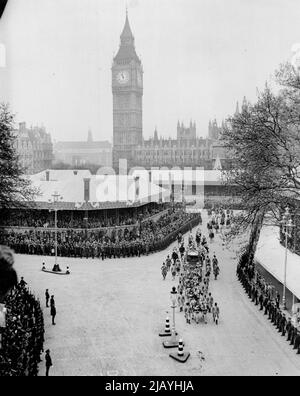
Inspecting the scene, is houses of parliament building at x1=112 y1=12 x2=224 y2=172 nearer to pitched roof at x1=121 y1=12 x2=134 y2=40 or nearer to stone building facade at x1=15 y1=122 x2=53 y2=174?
pitched roof at x1=121 y1=12 x2=134 y2=40

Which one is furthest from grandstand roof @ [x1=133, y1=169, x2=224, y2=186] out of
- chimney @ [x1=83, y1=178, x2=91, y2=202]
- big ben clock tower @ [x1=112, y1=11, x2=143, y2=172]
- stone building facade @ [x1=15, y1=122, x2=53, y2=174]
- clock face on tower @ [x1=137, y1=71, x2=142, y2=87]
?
clock face on tower @ [x1=137, y1=71, x2=142, y2=87]

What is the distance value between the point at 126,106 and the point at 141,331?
354 ft

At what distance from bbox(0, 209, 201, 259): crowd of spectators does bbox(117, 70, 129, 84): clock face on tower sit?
8420 cm

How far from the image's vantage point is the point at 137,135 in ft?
398

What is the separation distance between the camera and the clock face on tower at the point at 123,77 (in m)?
116

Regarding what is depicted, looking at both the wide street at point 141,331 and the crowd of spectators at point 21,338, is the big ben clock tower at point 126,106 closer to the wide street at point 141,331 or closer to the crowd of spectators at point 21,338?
the wide street at point 141,331

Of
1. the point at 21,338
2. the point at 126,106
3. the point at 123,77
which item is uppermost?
the point at 123,77

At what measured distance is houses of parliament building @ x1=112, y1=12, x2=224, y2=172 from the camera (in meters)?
105

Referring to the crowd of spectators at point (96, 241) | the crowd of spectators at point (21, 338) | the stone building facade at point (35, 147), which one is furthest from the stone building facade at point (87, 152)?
the crowd of spectators at point (21, 338)

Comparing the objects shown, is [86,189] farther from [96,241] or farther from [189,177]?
[189,177]

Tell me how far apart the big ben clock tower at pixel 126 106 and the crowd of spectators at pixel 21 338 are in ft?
319

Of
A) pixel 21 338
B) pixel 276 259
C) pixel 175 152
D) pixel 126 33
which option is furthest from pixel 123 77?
pixel 21 338
